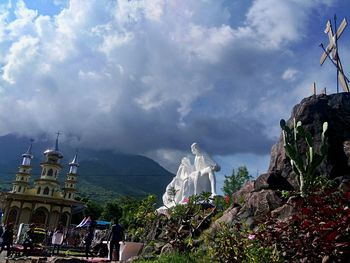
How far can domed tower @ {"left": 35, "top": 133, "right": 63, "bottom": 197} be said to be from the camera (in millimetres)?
58312

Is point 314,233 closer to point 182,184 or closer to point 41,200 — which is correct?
point 182,184

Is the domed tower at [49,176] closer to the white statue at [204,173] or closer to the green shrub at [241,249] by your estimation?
the white statue at [204,173]

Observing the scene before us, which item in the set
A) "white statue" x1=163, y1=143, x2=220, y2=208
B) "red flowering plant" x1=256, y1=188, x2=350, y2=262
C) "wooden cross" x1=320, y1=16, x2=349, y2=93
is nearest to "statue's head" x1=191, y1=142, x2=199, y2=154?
"white statue" x1=163, y1=143, x2=220, y2=208

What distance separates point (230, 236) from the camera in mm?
6180

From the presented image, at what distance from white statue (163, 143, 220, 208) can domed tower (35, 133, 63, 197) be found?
4079 cm

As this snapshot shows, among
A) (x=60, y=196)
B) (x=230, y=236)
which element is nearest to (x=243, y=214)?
(x=230, y=236)

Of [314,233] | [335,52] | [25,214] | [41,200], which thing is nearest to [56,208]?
[41,200]

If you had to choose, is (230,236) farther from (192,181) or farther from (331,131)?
(192,181)

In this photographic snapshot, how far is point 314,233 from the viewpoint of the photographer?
4637 mm

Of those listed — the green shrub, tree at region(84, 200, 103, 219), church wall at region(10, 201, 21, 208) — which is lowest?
the green shrub

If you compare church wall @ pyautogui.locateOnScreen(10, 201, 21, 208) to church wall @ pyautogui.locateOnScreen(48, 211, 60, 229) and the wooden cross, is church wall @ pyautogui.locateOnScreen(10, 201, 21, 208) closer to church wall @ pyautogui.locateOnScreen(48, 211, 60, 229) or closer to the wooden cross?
church wall @ pyautogui.locateOnScreen(48, 211, 60, 229)

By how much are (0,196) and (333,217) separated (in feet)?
194

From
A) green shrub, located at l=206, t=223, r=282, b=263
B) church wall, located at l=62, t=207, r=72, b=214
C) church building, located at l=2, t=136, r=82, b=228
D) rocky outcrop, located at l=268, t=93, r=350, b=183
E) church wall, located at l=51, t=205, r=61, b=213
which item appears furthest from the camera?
church wall, located at l=62, t=207, r=72, b=214

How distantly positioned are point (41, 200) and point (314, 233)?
5620cm
